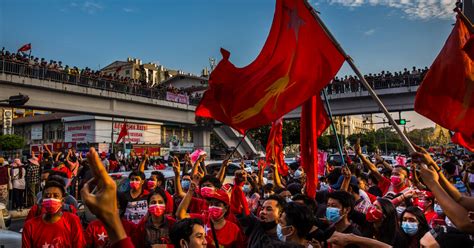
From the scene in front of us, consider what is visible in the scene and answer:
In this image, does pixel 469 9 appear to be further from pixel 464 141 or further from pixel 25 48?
pixel 25 48

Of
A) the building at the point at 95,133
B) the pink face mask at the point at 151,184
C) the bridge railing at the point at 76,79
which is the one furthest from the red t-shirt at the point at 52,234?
the building at the point at 95,133

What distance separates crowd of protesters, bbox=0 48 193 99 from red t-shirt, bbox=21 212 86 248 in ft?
59.3

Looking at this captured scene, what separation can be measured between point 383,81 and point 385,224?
2514cm

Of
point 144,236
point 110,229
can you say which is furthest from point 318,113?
point 110,229

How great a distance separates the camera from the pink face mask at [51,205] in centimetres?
412

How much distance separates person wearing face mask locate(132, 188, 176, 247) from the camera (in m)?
4.41

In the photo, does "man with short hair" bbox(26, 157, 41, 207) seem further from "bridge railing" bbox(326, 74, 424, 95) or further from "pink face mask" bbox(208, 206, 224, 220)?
"bridge railing" bbox(326, 74, 424, 95)

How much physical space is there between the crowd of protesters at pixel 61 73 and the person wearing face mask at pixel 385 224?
19880 millimetres

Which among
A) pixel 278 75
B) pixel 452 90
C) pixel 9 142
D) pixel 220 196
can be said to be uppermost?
pixel 9 142

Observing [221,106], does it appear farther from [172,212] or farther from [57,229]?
[57,229]

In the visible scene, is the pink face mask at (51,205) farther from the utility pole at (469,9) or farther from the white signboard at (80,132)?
the white signboard at (80,132)

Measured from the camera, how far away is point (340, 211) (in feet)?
12.8

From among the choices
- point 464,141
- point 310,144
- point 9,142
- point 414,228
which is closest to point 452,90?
point 464,141

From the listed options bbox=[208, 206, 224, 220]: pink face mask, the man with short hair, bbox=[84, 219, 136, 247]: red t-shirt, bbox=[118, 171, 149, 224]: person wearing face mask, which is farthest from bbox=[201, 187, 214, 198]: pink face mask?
the man with short hair
